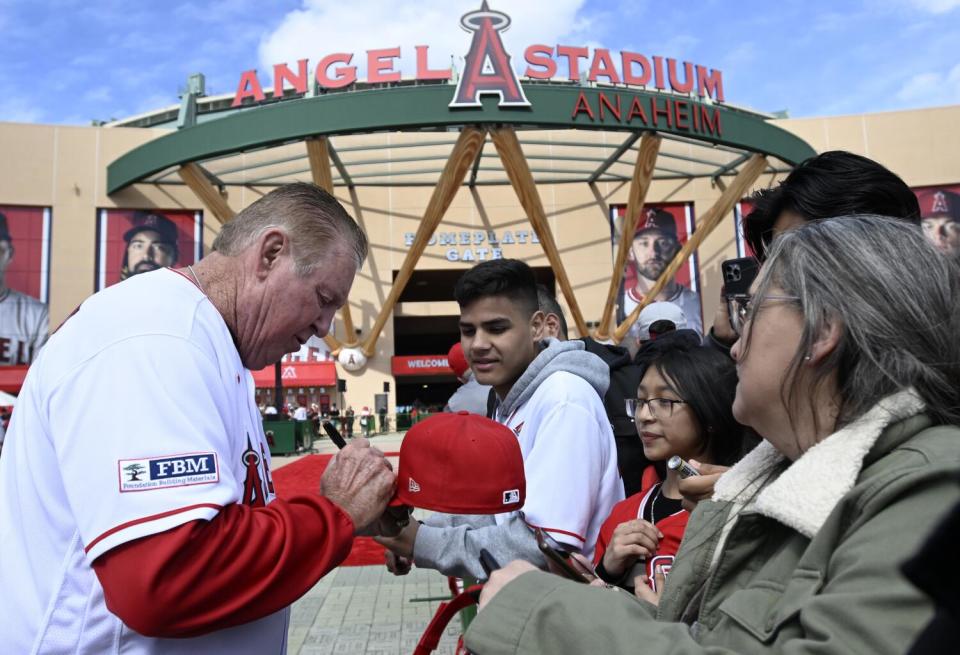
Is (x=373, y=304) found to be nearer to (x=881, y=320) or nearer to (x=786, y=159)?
(x=786, y=159)

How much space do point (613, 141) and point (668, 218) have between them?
4.93 metres

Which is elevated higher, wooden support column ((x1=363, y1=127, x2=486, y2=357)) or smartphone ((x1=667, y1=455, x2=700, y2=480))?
wooden support column ((x1=363, y1=127, x2=486, y2=357))

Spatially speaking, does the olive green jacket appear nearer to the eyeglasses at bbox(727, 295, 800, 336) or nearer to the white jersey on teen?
the eyeglasses at bbox(727, 295, 800, 336)

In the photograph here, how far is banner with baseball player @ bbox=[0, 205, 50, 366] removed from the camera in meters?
24.5

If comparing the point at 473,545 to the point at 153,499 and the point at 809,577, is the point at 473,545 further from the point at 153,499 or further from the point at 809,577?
the point at 809,577

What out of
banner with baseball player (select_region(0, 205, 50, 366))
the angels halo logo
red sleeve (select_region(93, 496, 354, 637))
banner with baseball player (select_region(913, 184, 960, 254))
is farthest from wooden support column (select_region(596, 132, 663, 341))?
banner with baseball player (select_region(0, 205, 50, 366))

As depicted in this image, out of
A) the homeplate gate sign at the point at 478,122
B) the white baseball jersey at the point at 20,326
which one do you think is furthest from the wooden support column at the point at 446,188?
the white baseball jersey at the point at 20,326

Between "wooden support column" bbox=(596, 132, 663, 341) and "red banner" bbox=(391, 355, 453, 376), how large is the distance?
7.42 metres

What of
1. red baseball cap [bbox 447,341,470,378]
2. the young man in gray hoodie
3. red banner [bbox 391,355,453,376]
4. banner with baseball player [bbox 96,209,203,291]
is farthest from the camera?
red banner [bbox 391,355,453,376]

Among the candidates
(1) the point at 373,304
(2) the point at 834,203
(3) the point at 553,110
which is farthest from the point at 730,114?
(2) the point at 834,203

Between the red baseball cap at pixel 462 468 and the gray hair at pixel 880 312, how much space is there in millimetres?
684

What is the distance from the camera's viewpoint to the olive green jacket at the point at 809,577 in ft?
2.81

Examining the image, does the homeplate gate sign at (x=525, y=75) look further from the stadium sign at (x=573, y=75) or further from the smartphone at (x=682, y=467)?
the smartphone at (x=682, y=467)

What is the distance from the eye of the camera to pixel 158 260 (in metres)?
25.6
